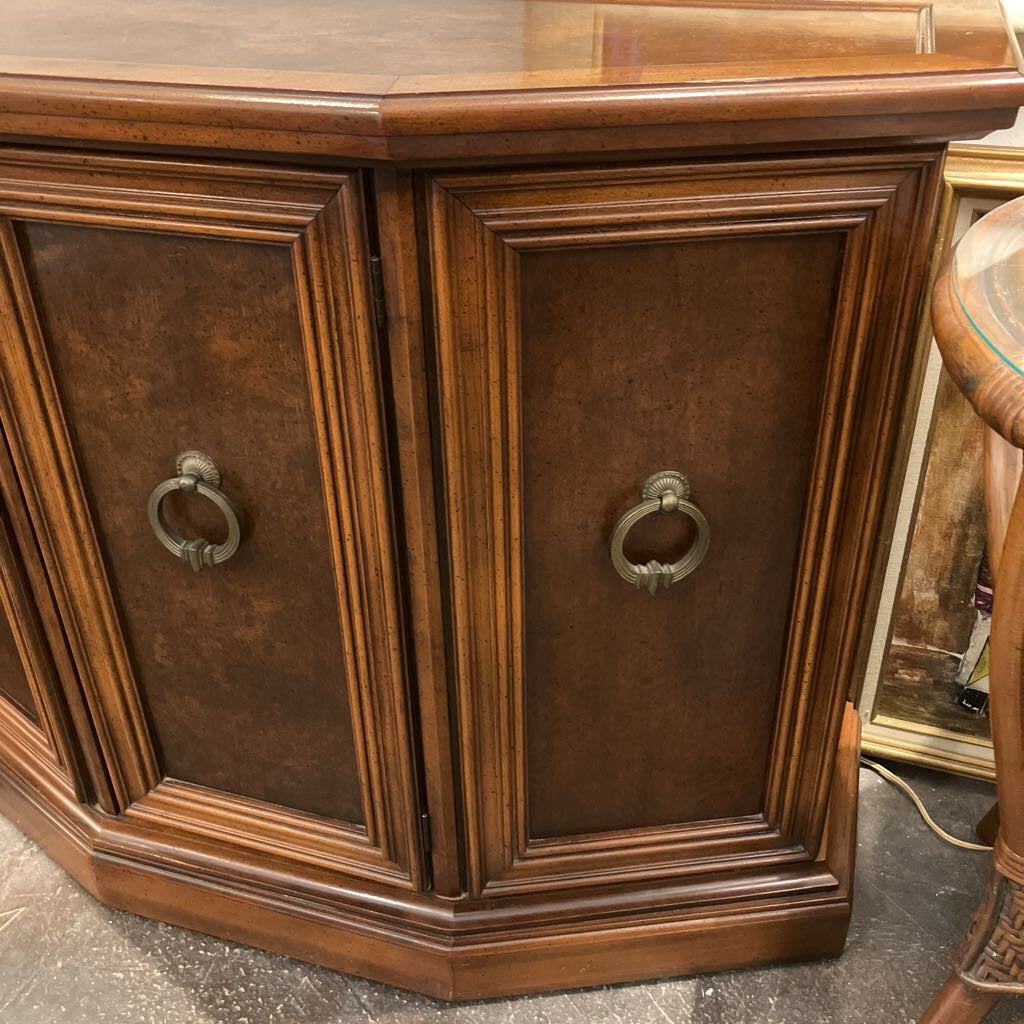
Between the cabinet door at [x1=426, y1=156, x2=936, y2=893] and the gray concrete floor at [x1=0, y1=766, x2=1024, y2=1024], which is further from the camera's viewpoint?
the gray concrete floor at [x1=0, y1=766, x2=1024, y2=1024]

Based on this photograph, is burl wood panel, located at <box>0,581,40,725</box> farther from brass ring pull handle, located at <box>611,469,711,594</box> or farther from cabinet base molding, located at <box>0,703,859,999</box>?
brass ring pull handle, located at <box>611,469,711,594</box>

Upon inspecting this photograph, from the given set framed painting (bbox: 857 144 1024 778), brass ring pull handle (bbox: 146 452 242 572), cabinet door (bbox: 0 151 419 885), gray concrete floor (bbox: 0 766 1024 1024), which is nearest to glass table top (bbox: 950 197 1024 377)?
framed painting (bbox: 857 144 1024 778)

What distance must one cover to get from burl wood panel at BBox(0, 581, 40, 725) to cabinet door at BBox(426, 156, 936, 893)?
0.50 metres

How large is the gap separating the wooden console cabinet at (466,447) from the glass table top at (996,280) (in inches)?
1.8

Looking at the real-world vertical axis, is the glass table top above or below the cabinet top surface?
below

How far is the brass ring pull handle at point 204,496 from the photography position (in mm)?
854

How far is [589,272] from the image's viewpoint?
0.75m

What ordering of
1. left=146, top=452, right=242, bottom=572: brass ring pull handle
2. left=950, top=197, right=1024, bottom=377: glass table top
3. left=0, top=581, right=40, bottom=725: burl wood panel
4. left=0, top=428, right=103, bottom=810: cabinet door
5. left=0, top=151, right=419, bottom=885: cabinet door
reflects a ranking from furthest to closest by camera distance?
left=0, top=581, right=40, bottom=725: burl wood panel, left=0, top=428, right=103, bottom=810: cabinet door, left=146, top=452, right=242, bottom=572: brass ring pull handle, left=0, top=151, right=419, bottom=885: cabinet door, left=950, top=197, right=1024, bottom=377: glass table top

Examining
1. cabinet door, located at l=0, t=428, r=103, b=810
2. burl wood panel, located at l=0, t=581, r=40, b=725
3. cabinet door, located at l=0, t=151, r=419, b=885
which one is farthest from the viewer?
burl wood panel, located at l=0, t=581, r=40, b=725

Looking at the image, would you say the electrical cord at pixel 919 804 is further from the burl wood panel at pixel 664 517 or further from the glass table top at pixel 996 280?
the glass table top at pixel 996 280

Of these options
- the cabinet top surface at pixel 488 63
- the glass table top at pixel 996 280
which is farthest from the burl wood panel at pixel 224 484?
the glass table top at pixel 996 280

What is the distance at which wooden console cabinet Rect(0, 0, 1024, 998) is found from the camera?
0.71 metres

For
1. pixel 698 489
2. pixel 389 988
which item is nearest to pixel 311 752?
pixel 389 988

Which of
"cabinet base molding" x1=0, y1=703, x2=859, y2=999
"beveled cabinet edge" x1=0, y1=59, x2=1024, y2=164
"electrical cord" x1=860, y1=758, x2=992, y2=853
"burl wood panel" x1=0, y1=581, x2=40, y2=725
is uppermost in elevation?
"beveled cabinet edge" x1=0, y1=59, x2=1024, y2=164
